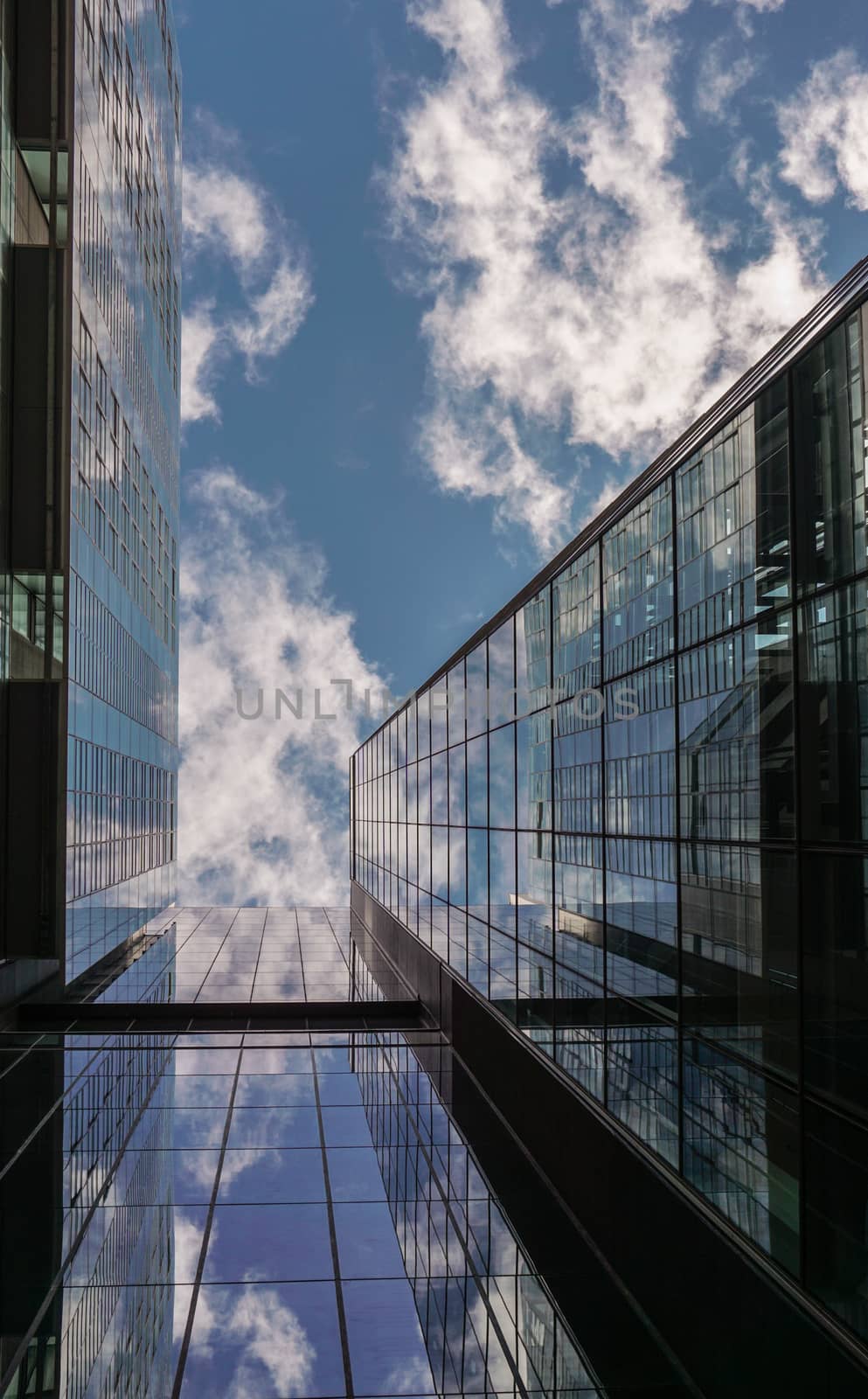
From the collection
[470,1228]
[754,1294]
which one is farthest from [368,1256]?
[754,1294]

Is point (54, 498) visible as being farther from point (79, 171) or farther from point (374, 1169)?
point (374, 1169)

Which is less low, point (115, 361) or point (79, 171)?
point (79, 171)

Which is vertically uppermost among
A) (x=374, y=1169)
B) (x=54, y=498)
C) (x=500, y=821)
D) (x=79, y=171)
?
(x=79, y=171)

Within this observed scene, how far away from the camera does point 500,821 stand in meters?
16.8

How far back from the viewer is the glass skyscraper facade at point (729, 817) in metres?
6.73

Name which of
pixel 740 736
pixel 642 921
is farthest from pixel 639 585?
pixel 642 921

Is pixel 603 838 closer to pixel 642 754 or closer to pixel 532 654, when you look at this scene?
pixel 642 754

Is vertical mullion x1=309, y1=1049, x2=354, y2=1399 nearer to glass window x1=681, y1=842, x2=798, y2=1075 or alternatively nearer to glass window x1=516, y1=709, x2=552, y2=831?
glass window x1=681, y1=842, x2=798, y2=1075

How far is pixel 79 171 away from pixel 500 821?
61.9 feet

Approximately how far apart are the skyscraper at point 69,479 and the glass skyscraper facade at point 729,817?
12850mm

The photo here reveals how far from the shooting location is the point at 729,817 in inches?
331

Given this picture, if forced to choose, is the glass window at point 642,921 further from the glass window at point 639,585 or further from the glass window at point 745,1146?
the glass window at point 639,585

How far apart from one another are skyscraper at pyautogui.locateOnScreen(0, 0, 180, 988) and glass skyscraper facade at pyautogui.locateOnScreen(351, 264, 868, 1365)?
42.2 ft

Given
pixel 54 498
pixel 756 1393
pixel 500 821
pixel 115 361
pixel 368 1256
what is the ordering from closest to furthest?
pixel 756 1393 < pixel 368 1256 < pixel 500 821 < pixel 54 498 < pixel 115 361
